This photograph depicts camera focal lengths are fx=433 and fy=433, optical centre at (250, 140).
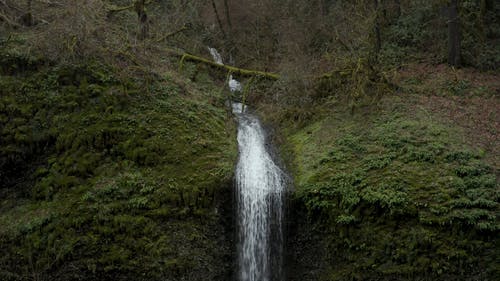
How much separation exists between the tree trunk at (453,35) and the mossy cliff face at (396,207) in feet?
13.5

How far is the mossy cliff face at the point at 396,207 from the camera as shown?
9.56m

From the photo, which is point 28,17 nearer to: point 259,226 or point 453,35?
point 259,226

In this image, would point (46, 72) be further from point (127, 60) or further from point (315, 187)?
point (315, 187)

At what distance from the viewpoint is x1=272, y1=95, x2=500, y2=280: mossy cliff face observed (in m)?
9.56

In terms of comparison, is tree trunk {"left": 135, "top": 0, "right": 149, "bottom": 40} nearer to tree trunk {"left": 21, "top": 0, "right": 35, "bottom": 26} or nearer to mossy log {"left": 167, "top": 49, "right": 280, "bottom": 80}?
mossy log {"left": 167, "top": 49, "right": 280, "bottom": 80}

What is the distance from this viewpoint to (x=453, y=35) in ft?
51.0

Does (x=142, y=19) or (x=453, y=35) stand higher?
(x=142, y=19)

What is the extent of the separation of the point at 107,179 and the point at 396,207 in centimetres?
732

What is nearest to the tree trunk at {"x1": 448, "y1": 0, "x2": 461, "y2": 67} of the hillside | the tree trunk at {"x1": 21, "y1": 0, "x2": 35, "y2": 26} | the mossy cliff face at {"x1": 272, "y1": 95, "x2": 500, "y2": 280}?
the hillside

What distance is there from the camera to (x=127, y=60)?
14320 mm

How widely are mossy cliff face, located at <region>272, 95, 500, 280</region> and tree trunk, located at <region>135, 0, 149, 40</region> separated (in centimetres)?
784

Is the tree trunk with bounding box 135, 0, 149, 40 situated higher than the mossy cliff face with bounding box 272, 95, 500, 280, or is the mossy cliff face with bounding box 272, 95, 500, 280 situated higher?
the tree trunk with bounding box 135, 0, 149, 40

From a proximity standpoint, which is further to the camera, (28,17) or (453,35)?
(453,35)

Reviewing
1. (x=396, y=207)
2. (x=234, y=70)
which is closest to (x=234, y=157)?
(x=396, y=207)
